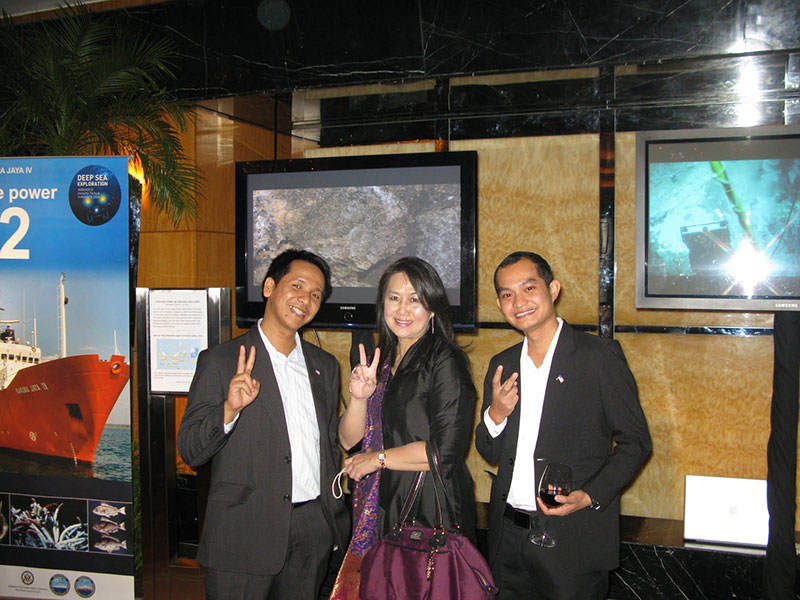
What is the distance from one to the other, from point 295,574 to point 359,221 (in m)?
2.05

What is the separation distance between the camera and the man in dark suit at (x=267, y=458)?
2.28 metres

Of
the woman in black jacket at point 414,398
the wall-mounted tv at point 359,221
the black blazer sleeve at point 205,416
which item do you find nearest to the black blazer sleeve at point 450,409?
the woman in black jacket at point 414,398

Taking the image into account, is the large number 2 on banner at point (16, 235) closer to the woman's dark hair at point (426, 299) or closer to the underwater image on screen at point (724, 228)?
the woman's dark hair at point (426, 299)

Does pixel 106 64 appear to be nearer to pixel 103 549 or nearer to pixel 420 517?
pixel 103 549

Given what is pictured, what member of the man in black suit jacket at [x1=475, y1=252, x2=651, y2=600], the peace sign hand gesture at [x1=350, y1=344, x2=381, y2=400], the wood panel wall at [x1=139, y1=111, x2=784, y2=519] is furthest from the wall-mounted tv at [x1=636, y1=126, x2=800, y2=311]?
the peace sign hand gesture at [x1=350, y1=344, x2=381, y2=400]

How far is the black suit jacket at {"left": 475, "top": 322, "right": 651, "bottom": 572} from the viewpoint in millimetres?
2221

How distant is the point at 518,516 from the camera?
2.27m

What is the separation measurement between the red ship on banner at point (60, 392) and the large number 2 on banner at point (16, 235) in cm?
25

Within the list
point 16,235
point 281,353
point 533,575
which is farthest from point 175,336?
point 533,575

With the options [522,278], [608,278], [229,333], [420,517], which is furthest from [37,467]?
[608,278]

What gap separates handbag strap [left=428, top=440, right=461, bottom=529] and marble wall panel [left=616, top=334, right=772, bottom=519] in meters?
1.83

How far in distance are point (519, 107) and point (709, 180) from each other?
3.55ft

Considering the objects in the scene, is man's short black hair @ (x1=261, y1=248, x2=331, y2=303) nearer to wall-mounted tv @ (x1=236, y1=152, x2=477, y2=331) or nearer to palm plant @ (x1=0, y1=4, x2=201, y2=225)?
wall-mounted tv @ (x1=236, y1=152, x2=477, y2=331)

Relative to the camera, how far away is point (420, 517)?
224 cm
